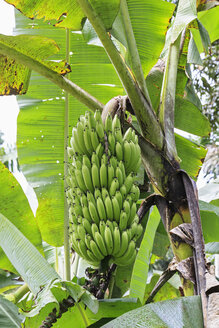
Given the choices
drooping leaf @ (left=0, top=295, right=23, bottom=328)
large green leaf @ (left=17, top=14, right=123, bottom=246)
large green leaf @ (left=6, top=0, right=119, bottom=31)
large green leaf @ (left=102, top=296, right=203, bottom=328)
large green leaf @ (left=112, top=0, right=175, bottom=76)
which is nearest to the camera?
large green leaf @ (left=102, top=296, right=203, bottom=328)

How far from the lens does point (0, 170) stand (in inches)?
57.9

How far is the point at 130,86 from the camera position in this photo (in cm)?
119

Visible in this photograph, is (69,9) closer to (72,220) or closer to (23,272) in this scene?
(72,220)

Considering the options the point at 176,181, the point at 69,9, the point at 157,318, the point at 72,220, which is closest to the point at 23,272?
the point at 72,220

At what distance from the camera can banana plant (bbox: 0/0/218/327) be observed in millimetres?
1002

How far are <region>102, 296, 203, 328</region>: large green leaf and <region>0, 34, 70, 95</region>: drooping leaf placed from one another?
33.1 inches

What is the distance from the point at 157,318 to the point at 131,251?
275mm

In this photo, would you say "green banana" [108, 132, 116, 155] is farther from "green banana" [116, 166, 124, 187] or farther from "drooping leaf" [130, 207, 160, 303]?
"drooping leaf" [130, 207, 160, 303]

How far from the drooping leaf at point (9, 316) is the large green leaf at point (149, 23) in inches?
42.1

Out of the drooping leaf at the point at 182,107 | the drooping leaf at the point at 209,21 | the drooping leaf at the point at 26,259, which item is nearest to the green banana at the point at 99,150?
the drooping leaf at the point at 26,259

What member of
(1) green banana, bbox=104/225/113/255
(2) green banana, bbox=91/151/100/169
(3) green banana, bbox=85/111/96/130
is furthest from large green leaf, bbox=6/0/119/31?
(1) green banana, bbox=104/225/113/255

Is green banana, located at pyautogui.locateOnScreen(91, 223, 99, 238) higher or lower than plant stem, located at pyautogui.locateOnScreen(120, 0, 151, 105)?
lower

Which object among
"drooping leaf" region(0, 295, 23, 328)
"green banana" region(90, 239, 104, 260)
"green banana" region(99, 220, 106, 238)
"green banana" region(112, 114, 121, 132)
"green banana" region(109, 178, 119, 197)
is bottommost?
"drooping leaf" region(0, 295, 23, 328)

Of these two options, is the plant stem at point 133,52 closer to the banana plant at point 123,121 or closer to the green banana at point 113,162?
the banana plant at point 123,121
